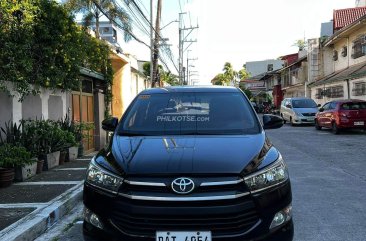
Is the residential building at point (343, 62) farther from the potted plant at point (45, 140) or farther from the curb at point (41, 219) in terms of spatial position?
the curb at point (41, 219)

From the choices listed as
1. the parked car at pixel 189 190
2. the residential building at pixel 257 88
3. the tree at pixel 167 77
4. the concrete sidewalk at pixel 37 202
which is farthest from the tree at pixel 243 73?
the parked car at pixel 189 190

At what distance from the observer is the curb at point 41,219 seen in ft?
15.3

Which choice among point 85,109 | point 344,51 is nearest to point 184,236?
point 85,109

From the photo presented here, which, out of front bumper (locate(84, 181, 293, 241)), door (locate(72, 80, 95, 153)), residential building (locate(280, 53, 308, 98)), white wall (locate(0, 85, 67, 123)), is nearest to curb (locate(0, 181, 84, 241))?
front bumper (locate(84, 181, 293, 241))

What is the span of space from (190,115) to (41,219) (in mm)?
2310

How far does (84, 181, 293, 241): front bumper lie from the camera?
123 inches

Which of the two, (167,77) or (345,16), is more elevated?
(345,16)

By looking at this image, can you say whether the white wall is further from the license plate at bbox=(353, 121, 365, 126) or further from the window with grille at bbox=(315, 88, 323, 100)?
the window with grille at bbox=(315, 88, 323, 100)

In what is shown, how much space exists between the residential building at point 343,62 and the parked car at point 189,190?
63.7 feet

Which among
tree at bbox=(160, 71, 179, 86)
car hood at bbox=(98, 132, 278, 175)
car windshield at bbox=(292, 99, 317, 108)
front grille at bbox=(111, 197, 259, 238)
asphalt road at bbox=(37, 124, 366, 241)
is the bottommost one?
asphalt road at bbox=(37, 124, 366, 241)

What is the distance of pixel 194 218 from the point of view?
3.13 meters

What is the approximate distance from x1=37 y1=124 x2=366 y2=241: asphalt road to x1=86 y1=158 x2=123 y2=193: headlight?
1.48 m

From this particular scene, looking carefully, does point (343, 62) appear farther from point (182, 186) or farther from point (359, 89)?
point (182, 186)

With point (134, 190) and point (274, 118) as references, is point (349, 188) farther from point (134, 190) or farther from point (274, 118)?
point (134, 190)
